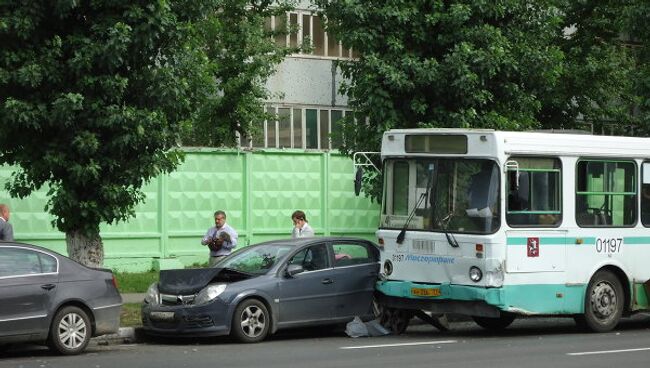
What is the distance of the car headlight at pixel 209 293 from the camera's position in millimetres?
16828

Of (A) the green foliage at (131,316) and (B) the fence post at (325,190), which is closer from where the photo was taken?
(A) the green foliage at (131,316)

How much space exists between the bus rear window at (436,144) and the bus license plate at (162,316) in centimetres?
417

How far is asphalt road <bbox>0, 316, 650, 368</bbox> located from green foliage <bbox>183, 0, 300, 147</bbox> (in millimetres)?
11529

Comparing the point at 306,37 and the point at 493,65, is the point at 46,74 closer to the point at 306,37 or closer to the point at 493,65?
the point at 493,65

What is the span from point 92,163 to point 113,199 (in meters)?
0.80

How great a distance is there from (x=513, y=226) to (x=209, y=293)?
4.23 metres

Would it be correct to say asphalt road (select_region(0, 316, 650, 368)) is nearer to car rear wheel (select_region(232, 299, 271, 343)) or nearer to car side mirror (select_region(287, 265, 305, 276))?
car rear wheel (select_region(232, 299, 271, 343))

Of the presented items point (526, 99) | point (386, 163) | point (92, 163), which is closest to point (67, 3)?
point (92, 163)

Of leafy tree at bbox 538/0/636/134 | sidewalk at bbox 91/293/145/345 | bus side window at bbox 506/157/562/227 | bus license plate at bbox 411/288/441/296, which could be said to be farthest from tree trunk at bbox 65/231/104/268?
leafy tree at bbox 538/0/636/134

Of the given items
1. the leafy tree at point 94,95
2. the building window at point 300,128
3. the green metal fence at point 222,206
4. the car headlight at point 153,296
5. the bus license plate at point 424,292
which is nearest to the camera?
the leafy tree at point 94,95

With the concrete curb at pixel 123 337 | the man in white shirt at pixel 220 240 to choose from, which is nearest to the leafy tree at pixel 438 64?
the man in white shirt at pixel 220 240

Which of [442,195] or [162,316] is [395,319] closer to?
[442,195]

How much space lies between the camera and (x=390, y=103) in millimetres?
21984

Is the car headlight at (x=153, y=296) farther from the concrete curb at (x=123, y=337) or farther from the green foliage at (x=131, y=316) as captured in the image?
the concrete curb at (x=123, y=337)
